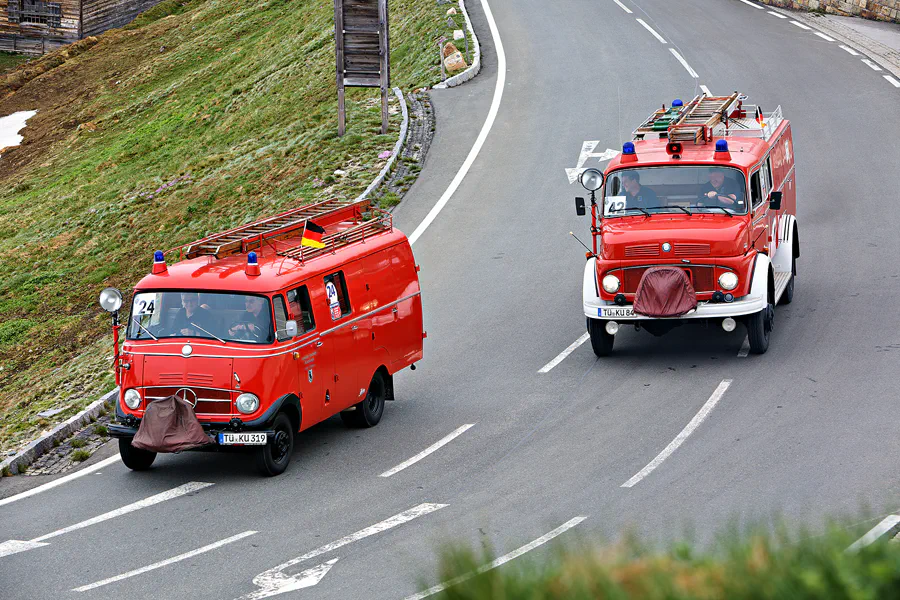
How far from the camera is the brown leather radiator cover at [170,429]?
40.5ft

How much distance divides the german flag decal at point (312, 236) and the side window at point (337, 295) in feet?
1.51

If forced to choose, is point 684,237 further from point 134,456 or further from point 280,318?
point 134,456

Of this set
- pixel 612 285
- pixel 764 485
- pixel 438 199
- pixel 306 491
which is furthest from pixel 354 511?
pixel 438 199

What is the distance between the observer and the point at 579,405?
14914 millimetres

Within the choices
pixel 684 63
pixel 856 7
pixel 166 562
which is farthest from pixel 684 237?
pixel 856 7

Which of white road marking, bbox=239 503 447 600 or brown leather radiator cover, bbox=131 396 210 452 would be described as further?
brown leather radiator cover, bbox=131 396 210 452

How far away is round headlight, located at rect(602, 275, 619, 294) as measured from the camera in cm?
1599

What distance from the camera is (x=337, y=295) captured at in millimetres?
13984

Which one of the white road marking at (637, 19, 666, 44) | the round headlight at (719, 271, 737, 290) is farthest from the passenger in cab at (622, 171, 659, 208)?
the white road marking at (637, 19, 666, 44)

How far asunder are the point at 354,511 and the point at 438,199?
1315cm

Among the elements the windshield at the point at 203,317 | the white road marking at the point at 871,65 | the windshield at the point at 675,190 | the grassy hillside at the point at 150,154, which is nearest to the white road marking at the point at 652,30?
the white road marking at the point at 871,65

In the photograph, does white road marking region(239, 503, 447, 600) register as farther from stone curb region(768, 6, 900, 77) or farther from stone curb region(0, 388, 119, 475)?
stone curb region(768, 6, 900, 77)

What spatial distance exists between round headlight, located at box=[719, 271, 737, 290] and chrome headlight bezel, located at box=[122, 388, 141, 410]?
25.0 ft

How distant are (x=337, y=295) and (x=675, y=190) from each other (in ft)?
17.4
